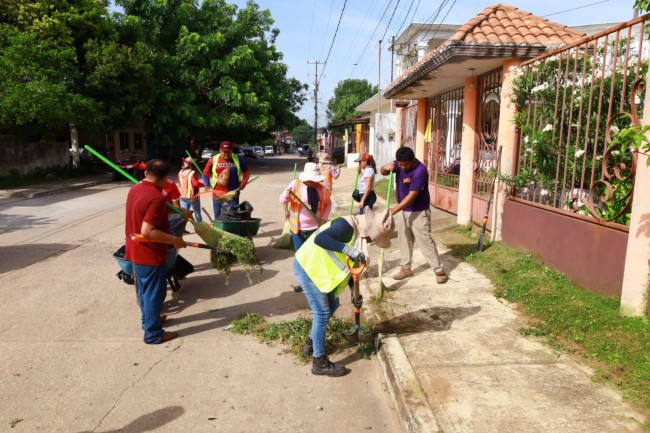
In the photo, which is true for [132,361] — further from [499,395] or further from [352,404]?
[499,395]

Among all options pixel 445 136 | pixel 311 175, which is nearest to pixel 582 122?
pixel 311 175

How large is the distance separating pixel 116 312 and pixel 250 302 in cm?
143

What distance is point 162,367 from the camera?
3980mm

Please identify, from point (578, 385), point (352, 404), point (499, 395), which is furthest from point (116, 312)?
point (578, 385)

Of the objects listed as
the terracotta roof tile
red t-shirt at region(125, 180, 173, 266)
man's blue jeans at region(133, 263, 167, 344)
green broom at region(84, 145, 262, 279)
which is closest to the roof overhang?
the terracotta roof tile

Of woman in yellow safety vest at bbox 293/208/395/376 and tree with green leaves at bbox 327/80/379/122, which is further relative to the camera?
tree with green leaves at bbox 327/80/379/122

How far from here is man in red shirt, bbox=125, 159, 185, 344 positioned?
13.7 ft

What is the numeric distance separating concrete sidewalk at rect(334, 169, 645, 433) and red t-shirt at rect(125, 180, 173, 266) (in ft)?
7.15

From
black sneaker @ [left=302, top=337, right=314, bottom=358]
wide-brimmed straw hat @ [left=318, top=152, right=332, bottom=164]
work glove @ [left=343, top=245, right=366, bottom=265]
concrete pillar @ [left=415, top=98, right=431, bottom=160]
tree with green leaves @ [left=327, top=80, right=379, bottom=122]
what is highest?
tree with green leaves @ [left=327, top=80, right=379, bottom=122]

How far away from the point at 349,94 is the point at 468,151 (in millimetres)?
60984

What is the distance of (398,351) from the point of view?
402 centimetres

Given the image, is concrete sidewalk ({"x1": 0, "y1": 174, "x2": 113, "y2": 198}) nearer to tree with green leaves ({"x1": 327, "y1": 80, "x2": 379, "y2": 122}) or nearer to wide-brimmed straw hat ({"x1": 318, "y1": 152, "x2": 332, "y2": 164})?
wide-brimmed straw hat ({"x1": 318, "y1": 152, "x2": 332, "y2": 164})

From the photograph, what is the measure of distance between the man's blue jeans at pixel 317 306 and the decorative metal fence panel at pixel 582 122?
2.73 meters

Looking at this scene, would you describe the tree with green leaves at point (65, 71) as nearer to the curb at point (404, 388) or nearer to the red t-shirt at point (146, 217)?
the red t-shirt at point (146, 217)
